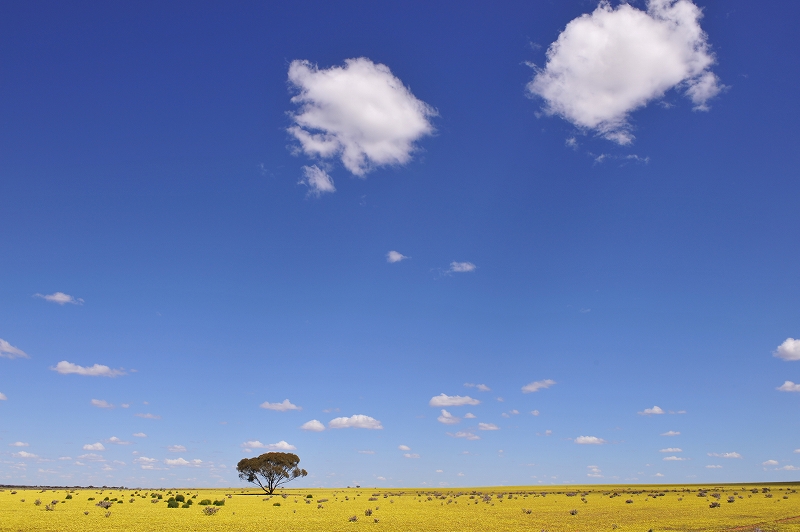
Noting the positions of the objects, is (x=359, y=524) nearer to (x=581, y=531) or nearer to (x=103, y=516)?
(x=581, y=531)

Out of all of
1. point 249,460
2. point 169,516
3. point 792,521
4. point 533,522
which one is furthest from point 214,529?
point 249,460

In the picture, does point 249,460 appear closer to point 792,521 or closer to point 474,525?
point 474,525

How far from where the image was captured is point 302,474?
10531cm

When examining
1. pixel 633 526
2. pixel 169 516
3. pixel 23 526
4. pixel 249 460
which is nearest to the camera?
pixel 23 526

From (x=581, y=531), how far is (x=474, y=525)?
7.93 metres

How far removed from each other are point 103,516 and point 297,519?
1620cm

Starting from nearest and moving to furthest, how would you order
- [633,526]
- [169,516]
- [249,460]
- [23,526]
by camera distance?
[23,526], [633,526], [169,516], [249,460]

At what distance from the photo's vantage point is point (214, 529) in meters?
34.0

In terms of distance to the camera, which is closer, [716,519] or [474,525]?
[474,525]

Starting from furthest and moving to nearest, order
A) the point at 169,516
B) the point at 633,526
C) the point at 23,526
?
the point at 169,516 < the point at 633,526 < the point at 23,526

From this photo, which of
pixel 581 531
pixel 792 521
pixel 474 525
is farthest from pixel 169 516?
pixel 792 521

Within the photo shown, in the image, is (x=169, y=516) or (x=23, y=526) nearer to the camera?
(x=23, y=526)

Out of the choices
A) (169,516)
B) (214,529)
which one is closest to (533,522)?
(214,529)

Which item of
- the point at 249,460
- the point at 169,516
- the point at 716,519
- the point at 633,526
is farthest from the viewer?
the point at 249,460
